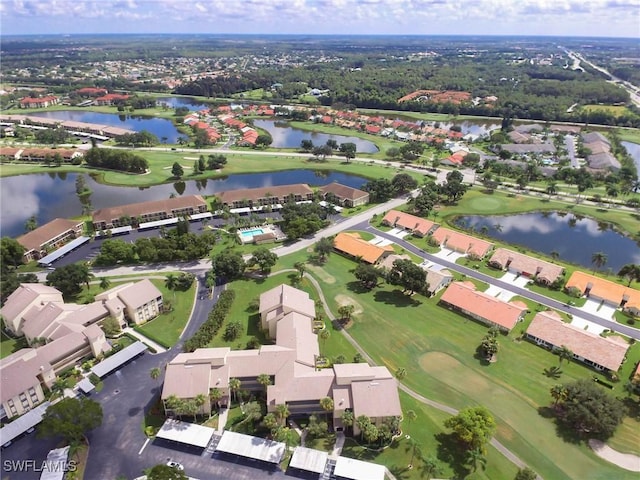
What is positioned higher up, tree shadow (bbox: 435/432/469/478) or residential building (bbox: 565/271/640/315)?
residential building (bbox: 565/271/640/315)

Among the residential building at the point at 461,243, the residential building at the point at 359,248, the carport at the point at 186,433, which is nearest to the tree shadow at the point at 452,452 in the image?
the carport at the point at 186,433

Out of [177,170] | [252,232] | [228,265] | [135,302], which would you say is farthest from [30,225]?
[228,265]

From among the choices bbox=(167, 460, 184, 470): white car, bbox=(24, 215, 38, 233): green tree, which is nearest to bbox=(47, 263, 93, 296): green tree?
bbox=(24, 215, 38, 233): green tree

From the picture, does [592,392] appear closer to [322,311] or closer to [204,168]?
[322,311]

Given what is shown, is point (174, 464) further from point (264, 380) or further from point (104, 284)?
point (104, 284)

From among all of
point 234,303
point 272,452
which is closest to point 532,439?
point 272,452

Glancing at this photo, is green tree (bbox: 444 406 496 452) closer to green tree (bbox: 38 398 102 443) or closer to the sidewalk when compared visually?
green tree (bbox: 38 398 102 443)
